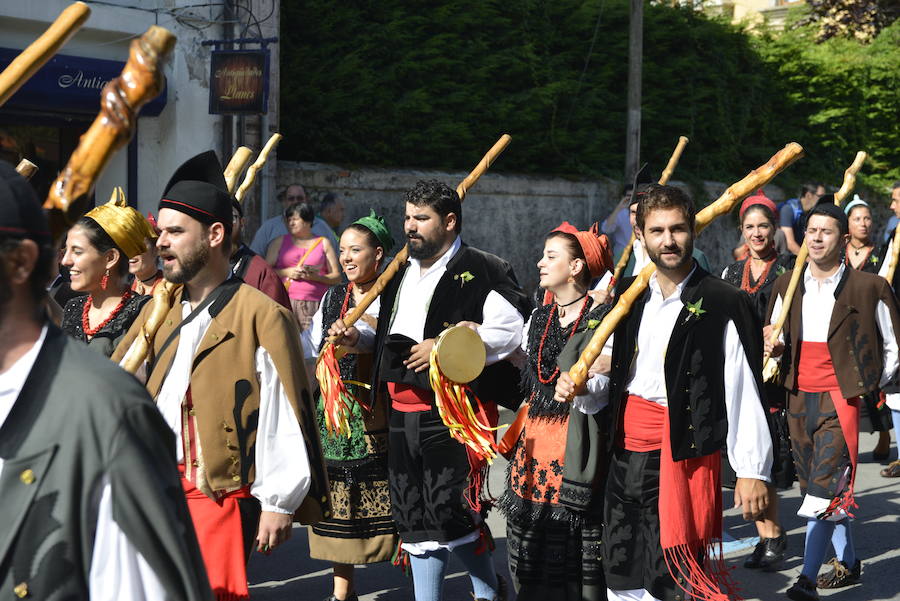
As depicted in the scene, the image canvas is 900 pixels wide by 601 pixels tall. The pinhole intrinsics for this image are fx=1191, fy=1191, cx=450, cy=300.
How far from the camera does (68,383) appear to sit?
1.88 meters

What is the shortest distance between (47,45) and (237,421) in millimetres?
1637

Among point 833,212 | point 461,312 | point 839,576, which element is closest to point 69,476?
point 461,312

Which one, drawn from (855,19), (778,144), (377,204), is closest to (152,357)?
(377,204)

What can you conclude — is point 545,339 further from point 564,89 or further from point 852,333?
point 564,89

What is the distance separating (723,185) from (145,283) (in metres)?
15.2

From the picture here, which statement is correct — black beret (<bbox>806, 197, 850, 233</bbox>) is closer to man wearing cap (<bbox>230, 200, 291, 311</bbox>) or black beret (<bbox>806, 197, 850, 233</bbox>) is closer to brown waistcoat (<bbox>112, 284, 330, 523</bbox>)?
man wearing cap (<bbox>230, 200, 291, 311</bbox>)

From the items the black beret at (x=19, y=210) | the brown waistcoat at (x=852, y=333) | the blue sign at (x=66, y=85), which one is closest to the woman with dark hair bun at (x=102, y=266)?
the black beret at (x=19, y=210)

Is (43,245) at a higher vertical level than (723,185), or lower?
lower

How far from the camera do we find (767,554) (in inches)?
269

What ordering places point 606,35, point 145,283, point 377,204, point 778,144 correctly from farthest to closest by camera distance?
1. point 778,144
2. point 606,35
3. point 377,204
4. point 145,283

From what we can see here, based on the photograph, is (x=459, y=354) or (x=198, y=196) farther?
(x=459, y=354)

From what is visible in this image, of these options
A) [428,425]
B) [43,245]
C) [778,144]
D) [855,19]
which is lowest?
[428,425]

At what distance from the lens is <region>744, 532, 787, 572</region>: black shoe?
6.80m

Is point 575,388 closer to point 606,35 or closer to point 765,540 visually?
point 765,540
